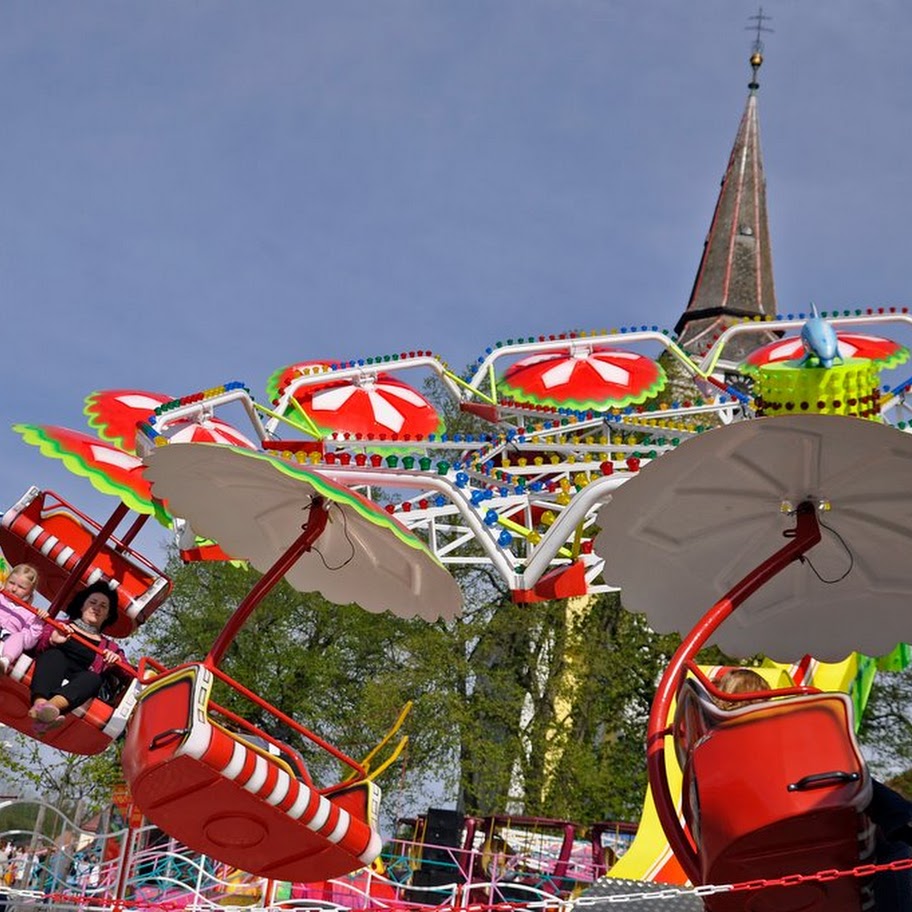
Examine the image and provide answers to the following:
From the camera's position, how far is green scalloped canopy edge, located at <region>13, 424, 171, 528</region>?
29.6 feet

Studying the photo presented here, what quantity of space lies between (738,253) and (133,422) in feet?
98.3

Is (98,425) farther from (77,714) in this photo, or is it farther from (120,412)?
(77,714)

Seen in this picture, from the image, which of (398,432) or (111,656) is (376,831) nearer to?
(111,656)

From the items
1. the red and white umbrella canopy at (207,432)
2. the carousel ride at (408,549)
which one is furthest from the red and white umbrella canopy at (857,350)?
the red and white umbrella canopy at (207,432)

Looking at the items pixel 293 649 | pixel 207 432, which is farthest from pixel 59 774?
pixel 207 432

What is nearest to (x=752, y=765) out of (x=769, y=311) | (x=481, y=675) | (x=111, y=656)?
(x=111, y=656)

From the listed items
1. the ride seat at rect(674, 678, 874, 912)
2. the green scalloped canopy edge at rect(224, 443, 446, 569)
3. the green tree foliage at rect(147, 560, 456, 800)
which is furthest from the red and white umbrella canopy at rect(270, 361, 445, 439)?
the green tree foliage at rect(147, 560, 456, 800)

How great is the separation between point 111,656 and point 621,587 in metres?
3.07

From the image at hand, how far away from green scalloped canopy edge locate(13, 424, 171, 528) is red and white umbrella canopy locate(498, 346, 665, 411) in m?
6.05

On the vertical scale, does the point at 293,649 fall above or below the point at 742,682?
above

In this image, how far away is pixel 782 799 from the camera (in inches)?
194

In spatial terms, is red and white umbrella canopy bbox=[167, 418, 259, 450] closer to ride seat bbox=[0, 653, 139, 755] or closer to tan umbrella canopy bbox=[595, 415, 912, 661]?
ride seat bbox=[0, 653, 139, 755]

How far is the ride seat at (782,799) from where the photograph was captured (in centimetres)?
493

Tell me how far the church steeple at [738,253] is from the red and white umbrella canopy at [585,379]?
871 inches
